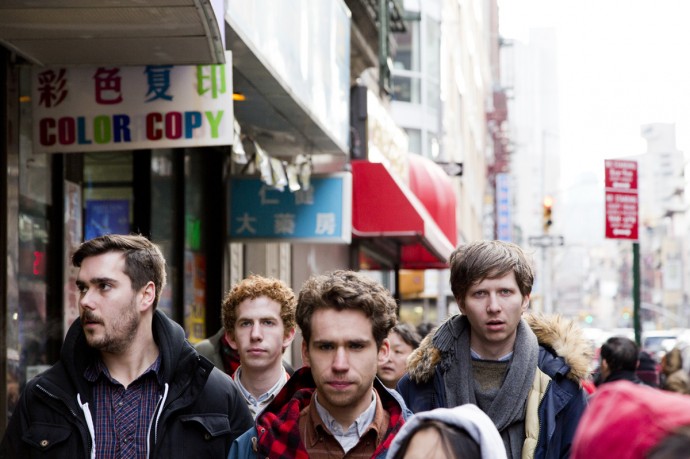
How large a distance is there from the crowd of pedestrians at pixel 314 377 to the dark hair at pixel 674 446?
185 centimetres

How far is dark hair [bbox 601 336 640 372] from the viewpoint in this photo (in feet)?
35.5

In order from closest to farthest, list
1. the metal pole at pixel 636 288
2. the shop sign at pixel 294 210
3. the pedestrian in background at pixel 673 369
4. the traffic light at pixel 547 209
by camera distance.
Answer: the pedestrian in background at pixel 673 369 < the shop sign at pixel 294 210 < the metal pole at pixel 636 288 < the traffic light at pixel 547 209

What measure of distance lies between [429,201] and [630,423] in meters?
21.1

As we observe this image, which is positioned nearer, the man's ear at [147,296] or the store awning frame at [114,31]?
the man's ear at [147,296]

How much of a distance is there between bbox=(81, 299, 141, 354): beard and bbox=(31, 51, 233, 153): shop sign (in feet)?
13.5

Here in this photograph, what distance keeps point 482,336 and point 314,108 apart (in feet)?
23.7

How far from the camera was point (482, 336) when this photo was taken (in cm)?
538

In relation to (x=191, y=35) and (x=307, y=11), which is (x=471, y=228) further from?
(x=191, y=35)

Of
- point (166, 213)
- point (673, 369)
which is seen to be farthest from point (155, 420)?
point (673, 369)

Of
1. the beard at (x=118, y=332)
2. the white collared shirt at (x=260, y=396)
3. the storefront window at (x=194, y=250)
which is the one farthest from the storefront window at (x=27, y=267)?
the beard at (x=118, y=332)

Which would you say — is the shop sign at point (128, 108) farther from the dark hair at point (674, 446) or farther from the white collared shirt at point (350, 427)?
the dark hair at point (674, 446)

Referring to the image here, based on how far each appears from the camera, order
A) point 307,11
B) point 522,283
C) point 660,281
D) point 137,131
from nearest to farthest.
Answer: point 522,283
point 137,131
point 307,11
point 660,281

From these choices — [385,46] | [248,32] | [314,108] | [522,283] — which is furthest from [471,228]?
[522,283]

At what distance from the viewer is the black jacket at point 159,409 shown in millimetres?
4637
